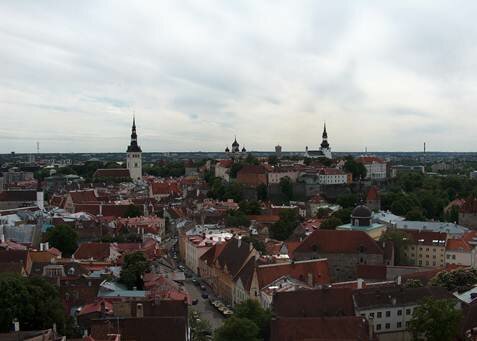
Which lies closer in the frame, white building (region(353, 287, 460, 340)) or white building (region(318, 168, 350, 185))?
white building (region(353, 287, 460, 340))

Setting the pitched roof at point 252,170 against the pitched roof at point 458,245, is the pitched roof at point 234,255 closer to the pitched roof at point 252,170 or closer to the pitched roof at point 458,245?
the pitched roof at point 458,245

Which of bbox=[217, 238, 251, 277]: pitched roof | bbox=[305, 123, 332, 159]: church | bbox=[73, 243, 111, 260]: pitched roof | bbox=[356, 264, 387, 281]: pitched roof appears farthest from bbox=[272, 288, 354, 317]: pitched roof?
bbox=[305, 123, 332, 159]: church

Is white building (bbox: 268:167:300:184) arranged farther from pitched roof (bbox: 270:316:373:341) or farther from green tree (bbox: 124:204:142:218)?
pitched roof (bbox: 270:316:373:341)

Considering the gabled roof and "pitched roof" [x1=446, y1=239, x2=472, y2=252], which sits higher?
the gabled roof

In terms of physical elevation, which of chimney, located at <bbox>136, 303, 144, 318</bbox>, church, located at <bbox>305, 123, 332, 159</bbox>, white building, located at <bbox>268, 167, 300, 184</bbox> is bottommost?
chimney, located at <bbox>136, 303, 144, 318</bbox>

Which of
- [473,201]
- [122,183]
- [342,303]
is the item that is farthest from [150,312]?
[122,183]

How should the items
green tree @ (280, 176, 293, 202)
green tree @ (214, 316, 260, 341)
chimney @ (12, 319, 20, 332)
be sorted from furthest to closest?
green tree @ (280, 176, 293, 202) < green tree @ (214, 316, 260, 341) < chimney @ (12, 319, 20, 332)
